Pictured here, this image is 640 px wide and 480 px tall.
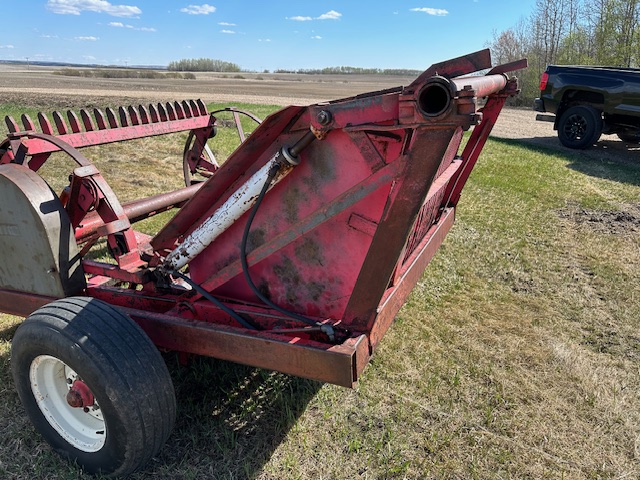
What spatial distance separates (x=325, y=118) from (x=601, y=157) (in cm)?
1034

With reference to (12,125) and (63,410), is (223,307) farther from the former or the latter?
(12,125)

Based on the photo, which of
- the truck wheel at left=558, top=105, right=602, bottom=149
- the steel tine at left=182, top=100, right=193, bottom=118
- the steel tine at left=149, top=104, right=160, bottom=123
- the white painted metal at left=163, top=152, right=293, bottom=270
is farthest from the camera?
the truck wheel at left=558, top=105, right=602, bottom=149

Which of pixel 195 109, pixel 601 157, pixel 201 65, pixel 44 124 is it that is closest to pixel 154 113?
pixel 195 109

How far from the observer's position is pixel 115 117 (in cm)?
348

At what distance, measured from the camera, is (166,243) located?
9.30 ft

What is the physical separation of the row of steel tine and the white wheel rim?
1.40m

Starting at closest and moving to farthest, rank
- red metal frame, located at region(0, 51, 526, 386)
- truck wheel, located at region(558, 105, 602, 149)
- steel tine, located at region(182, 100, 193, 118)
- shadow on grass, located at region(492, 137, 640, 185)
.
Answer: red metal frame, located at region(0, 51, 526, 386) → steel tine, located at region(182, 100, 193, 118) → shadow on grass, located at region(492, 137, 640, 185) → truck wheel, located at region(558, 105, 602, 149)

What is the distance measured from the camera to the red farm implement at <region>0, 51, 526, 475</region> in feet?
6.74

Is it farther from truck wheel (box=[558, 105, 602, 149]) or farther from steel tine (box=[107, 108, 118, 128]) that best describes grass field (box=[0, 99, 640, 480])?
truck wheel (box=[558, 105, 602, 149])

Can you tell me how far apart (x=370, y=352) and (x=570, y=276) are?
332cm

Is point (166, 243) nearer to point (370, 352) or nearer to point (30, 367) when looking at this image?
point (30, 367)

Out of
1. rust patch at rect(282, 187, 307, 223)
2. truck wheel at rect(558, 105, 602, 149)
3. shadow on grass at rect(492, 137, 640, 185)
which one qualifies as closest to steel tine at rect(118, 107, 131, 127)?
rust patch at rect(282, 187, 307, 223)

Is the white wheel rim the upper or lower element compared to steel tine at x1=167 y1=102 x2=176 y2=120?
lower

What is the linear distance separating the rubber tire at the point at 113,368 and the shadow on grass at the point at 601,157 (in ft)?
28.2
